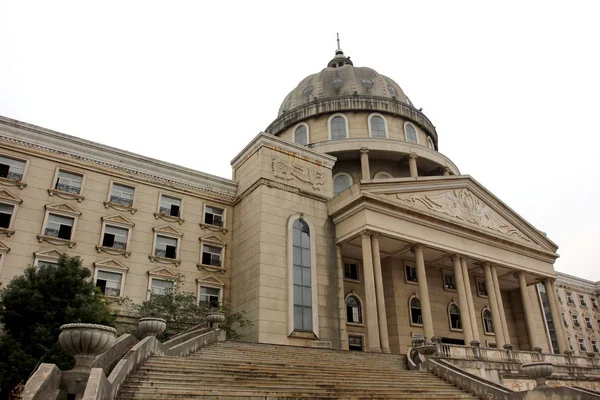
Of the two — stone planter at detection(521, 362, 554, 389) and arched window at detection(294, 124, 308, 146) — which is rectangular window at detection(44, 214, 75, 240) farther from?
stone planter at detection(521, 362, 554, 389)

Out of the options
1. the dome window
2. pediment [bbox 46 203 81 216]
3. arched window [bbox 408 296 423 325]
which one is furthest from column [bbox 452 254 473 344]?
pediment [bbox 46 203 81 216]

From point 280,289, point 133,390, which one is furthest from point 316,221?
point 133,390

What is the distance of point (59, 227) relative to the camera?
76.1ft

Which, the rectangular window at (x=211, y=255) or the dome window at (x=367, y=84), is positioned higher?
the dome window at (x=367, y=84)

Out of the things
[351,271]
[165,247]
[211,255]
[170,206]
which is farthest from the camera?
[351,271]

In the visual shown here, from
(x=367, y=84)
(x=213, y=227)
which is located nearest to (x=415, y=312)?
(x=213, y=227)

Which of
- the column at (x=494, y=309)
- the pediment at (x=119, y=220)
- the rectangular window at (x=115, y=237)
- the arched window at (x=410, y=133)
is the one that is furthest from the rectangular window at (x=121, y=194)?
the arched window at (x=410, y=133)

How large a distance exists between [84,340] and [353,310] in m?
21.0

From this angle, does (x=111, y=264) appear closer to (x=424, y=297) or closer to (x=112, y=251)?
(x=112, y=251)

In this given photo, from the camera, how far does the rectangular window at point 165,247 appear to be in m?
25.7

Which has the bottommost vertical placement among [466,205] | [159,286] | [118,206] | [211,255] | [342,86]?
[159,286]

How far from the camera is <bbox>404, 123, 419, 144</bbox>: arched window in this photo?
3991 centimetres

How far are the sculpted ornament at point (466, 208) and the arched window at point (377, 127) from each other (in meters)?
9.29

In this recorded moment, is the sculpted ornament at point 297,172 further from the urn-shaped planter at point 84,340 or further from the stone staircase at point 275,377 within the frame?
the urn-shaped planter at point 84,340
